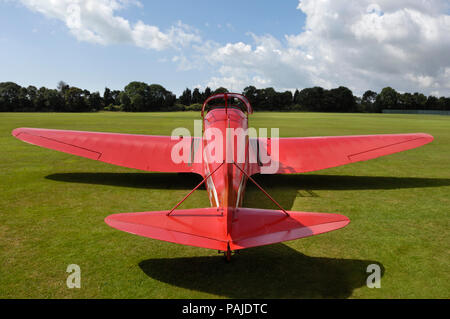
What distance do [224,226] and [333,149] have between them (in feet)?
19.4

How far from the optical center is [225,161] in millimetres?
4727

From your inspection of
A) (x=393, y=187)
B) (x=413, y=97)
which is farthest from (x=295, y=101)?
(x=393, y=187)

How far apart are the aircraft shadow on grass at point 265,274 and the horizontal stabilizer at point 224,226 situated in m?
0.73

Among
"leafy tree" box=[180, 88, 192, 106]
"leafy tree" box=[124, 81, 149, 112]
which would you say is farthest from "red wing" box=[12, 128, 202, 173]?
"leafy tree" box=[180, 88, 192, 106]

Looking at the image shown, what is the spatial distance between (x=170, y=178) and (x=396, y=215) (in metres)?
6.09

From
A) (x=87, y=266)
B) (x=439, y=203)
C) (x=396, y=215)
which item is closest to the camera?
(x=87, y=266)

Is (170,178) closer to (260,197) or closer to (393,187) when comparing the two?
(260,197)

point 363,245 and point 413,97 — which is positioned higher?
point 413,97

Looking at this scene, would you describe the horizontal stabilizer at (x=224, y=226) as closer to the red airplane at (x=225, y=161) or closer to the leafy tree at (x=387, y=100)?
the red airplane at (x=225, y=161)

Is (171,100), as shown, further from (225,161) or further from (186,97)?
(225,161)

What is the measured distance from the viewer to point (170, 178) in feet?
29.3

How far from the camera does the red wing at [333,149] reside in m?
7.84

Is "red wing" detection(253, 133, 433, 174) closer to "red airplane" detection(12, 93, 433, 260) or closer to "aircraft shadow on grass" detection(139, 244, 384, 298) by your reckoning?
"red airplane" detection(12, 93, 433, 260)

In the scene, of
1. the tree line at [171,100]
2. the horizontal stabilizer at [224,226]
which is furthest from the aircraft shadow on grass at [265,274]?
the tree line at [171,100]
